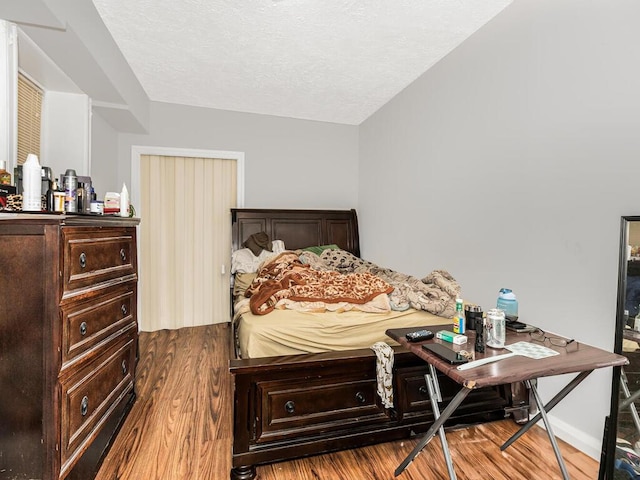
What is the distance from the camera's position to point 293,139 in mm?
4504

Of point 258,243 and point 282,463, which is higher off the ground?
point 258,243

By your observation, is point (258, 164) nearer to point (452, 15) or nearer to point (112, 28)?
point (112, 28)

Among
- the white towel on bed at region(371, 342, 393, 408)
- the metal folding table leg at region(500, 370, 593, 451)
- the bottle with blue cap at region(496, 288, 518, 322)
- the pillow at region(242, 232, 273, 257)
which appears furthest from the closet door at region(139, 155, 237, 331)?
the metal folding table leg at region(500, 370, 593, 451)

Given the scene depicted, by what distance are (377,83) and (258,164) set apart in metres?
1.79

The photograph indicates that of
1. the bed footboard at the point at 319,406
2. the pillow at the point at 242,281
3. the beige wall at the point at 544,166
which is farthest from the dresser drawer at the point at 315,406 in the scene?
the pillow at the point at 242,281

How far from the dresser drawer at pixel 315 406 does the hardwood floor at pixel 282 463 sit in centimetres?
18

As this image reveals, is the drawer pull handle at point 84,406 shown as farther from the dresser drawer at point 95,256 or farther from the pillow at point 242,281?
the pillow at point 242,281

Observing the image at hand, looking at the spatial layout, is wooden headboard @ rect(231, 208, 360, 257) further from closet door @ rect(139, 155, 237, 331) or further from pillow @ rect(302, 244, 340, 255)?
closet door @ rect(139, 155, 237, 331)

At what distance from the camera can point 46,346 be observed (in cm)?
126

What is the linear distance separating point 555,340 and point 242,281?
274 cm

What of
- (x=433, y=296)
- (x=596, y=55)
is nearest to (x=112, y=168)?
(x=433, y=296)

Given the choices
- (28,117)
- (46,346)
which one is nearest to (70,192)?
(46,346)

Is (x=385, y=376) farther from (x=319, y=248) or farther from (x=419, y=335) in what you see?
(x=319, y=248)

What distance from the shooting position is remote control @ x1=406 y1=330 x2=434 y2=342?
1.51 m
